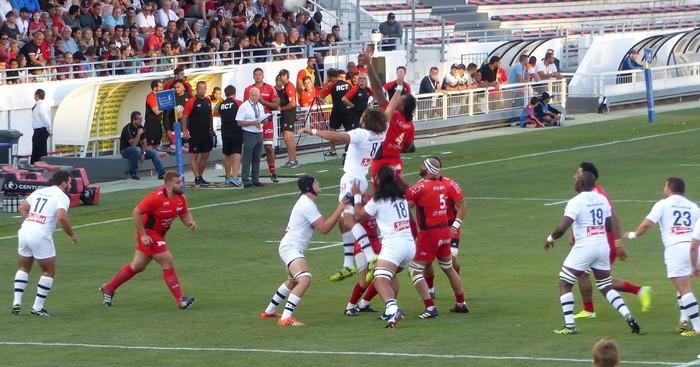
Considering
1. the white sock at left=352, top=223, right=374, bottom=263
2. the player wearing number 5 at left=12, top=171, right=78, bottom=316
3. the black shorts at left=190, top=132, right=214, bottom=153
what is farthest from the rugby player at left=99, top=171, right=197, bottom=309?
the black shorts at left=190, top=132, right=214, bottom=153

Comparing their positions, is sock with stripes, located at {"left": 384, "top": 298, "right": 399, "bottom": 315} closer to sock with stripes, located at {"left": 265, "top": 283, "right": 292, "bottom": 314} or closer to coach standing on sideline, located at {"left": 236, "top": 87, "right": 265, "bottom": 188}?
sock with stripes, located at {"left": 265, "top": 283, "right": 292, "bottom": 314}

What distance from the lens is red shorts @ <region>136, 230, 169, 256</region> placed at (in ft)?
53.8

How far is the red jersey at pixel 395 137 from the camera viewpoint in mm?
17438

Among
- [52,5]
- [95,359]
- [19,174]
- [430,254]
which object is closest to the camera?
[95,359]

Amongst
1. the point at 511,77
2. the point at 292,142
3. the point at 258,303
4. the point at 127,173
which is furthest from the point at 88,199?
the point at 511,77

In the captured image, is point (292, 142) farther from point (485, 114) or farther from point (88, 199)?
point (485, 114)

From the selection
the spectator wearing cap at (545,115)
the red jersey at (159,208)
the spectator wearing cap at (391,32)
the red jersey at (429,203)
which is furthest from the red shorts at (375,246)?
the spectator wearing cap at (391,32)

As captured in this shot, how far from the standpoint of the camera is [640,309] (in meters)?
16.0

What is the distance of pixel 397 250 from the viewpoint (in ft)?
49.1

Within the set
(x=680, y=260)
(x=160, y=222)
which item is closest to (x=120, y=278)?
(x=160, y=222)

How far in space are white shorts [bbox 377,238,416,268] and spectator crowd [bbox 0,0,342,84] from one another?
16709 mm

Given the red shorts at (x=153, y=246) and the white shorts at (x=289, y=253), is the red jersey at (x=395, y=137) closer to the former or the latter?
the white shorts at (x=289, y=253)

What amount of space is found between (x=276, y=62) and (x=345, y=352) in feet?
78.7

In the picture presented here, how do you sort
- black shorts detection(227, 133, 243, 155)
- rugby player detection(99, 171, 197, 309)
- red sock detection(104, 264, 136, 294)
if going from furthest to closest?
1. black shorts detection(227, 133, 243, 155)
2. red sock detection(104, 264, 136, 294)
3. rugby player detection(99, 171, 197, 309)
